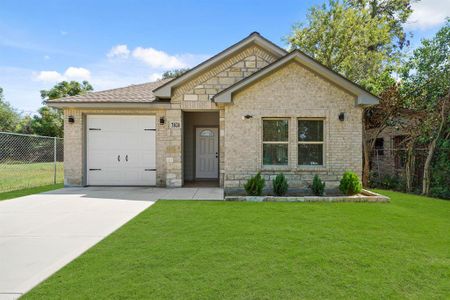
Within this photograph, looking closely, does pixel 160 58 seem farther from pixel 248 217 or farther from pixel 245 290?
pixel 245 290

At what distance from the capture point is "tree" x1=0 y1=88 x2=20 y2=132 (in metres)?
33.9

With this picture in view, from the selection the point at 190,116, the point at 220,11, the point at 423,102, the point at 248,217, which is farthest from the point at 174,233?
the point at 220,11

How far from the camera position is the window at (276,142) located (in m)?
9.45

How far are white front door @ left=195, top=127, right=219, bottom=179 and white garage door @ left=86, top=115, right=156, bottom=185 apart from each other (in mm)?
3122

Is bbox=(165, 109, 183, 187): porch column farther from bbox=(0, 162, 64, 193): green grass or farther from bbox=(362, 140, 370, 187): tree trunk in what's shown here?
bbox=(362, 140, 370, 187): tree trunk

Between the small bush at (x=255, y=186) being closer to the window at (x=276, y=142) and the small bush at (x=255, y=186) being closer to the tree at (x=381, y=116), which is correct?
the window at (x=276, y=142)

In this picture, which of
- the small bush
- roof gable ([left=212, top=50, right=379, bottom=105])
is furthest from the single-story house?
the small bush

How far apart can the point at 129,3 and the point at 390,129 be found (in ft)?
43.6

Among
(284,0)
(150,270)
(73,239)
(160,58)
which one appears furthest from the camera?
(160,58)

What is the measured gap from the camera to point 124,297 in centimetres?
282

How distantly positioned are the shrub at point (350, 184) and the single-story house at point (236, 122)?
2.00 feet

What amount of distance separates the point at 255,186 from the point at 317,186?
2.01 meters

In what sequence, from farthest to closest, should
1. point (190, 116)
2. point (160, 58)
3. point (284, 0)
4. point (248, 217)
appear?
point (160, 58) < point (284, 0) < point (190, 116) < point (248, 217)

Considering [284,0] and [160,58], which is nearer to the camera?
[284,0]
